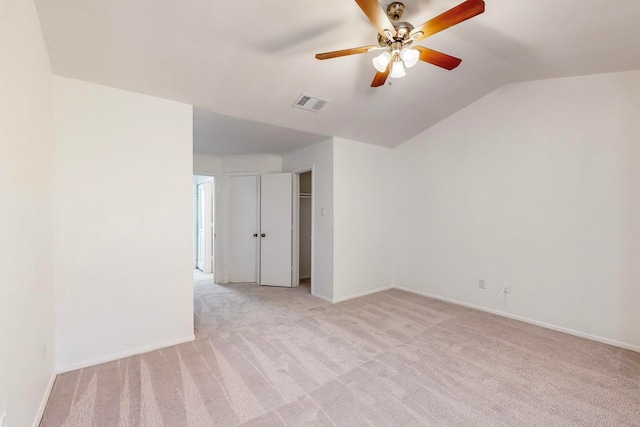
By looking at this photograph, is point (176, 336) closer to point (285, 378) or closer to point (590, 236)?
point (285, 378)

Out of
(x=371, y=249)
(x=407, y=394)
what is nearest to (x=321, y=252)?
(x=371, y=249)

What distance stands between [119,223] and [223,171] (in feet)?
9.37

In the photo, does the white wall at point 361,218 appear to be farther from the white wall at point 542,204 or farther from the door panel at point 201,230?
the door panel at point 201,230

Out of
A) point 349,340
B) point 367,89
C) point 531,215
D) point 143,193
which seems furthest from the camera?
point 531,215

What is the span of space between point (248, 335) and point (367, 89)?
2.89 m

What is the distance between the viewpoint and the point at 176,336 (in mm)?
2723

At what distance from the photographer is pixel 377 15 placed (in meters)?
1.65

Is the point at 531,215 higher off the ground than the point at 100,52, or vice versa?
the point at 100,52

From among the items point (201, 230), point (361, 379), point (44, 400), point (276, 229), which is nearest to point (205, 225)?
point (201, 230)

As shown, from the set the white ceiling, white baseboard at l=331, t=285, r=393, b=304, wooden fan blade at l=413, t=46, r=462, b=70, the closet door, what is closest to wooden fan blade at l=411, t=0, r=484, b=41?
wooden fan blade at l=413, t=46, r=462, b=70

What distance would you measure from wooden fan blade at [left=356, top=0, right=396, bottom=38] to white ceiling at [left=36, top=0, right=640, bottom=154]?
40 cm

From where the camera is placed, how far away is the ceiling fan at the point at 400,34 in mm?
1559

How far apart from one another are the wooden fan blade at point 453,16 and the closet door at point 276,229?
3.38m

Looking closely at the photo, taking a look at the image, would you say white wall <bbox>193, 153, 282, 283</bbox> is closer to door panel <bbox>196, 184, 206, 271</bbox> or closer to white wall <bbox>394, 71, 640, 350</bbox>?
door panel <bbox>196, 184, 206, 271</bbox>
